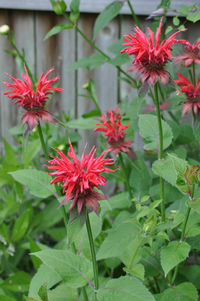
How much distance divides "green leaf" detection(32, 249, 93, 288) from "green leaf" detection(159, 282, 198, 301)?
0.24m

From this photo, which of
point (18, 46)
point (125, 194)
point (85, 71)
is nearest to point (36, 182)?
point (125, 194)

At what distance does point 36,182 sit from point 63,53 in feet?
4.37

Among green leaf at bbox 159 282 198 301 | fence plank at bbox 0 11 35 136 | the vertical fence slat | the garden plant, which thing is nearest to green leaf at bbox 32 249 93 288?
the garden plant

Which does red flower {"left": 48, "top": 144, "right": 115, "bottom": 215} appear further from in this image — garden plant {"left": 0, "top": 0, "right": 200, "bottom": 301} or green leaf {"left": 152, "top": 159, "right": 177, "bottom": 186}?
green leaf {"left": 152, "top": 159, "right": 177, "bottom": 186}

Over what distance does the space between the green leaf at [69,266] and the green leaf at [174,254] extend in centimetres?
16

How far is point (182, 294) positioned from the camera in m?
1.02

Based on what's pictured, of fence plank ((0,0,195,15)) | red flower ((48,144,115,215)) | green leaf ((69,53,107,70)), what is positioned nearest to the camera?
red flower ((48,144,115,215))

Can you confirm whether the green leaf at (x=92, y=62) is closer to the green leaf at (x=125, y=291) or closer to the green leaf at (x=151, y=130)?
the green leaf at (x=151, y=130)

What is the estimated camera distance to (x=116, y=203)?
1.30m

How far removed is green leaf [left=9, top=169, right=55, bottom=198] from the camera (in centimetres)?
108

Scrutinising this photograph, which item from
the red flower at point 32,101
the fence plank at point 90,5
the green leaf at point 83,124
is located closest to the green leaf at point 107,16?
the green leaf at point 83,124

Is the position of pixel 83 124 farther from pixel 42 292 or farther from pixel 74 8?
pixel 42 292

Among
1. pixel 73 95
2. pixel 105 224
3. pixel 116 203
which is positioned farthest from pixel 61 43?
pixel 116 203

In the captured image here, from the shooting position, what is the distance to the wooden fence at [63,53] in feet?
7.29
